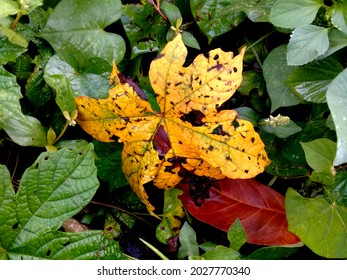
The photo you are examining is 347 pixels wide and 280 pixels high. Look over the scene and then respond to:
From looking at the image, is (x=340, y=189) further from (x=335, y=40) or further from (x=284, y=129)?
(x=335, y=40)

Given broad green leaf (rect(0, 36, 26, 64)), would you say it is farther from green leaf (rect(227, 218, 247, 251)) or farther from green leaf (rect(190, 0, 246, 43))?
green leaf (rect(227, 218, 247, 251))

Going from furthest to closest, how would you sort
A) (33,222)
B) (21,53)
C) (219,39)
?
(219,39) → (21,53) → (33,222)

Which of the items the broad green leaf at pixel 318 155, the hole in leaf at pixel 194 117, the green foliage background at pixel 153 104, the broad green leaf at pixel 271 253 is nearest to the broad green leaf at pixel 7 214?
the green foliage background at pixel 153 104

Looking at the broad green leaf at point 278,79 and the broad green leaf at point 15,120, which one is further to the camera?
the broad green leaf at point 278,79

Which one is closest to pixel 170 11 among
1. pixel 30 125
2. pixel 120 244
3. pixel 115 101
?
pixel 115 101

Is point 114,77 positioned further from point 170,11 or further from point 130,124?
point 170,11

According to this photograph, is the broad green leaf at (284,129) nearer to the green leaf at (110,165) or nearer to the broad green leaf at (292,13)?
the broad green leaf at (292,13)

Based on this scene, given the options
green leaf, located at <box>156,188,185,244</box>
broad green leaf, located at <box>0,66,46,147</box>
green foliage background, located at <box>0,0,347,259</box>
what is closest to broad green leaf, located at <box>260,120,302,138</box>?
green foliage background, located at <box>0,0,347,259</box>
